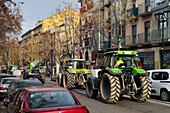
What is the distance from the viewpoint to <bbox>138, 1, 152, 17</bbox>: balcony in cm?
2657

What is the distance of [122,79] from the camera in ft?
38.9

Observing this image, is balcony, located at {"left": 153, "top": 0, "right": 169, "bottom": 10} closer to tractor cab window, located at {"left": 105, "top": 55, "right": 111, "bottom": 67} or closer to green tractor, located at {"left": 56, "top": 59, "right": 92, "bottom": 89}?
green tractor, located at {"left": 56, "top": 59, "right": 92, "bottom": 89}

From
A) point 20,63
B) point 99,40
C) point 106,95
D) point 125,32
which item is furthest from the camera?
point 20,63

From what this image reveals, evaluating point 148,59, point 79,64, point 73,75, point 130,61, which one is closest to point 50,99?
point 130,61

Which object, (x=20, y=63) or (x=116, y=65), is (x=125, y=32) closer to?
(x=116, y=65)

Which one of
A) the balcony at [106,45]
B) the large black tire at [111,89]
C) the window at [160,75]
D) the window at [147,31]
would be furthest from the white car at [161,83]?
the balcony at [106,45]

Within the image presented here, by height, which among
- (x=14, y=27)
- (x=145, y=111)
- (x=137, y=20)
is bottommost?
(x=145, y=111)

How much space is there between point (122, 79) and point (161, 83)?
Result: 3.25 metres

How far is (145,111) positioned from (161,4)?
17360mm

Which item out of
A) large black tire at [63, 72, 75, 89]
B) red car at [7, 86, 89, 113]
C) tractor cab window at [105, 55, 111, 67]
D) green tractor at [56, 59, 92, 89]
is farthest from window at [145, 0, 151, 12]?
red car at [7, 86, 89, 113]

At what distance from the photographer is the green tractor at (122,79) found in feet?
38.1

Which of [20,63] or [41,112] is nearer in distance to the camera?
[41,112]

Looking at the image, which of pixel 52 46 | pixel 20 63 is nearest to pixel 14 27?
pixel 52 46

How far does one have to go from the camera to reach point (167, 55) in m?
24.0
